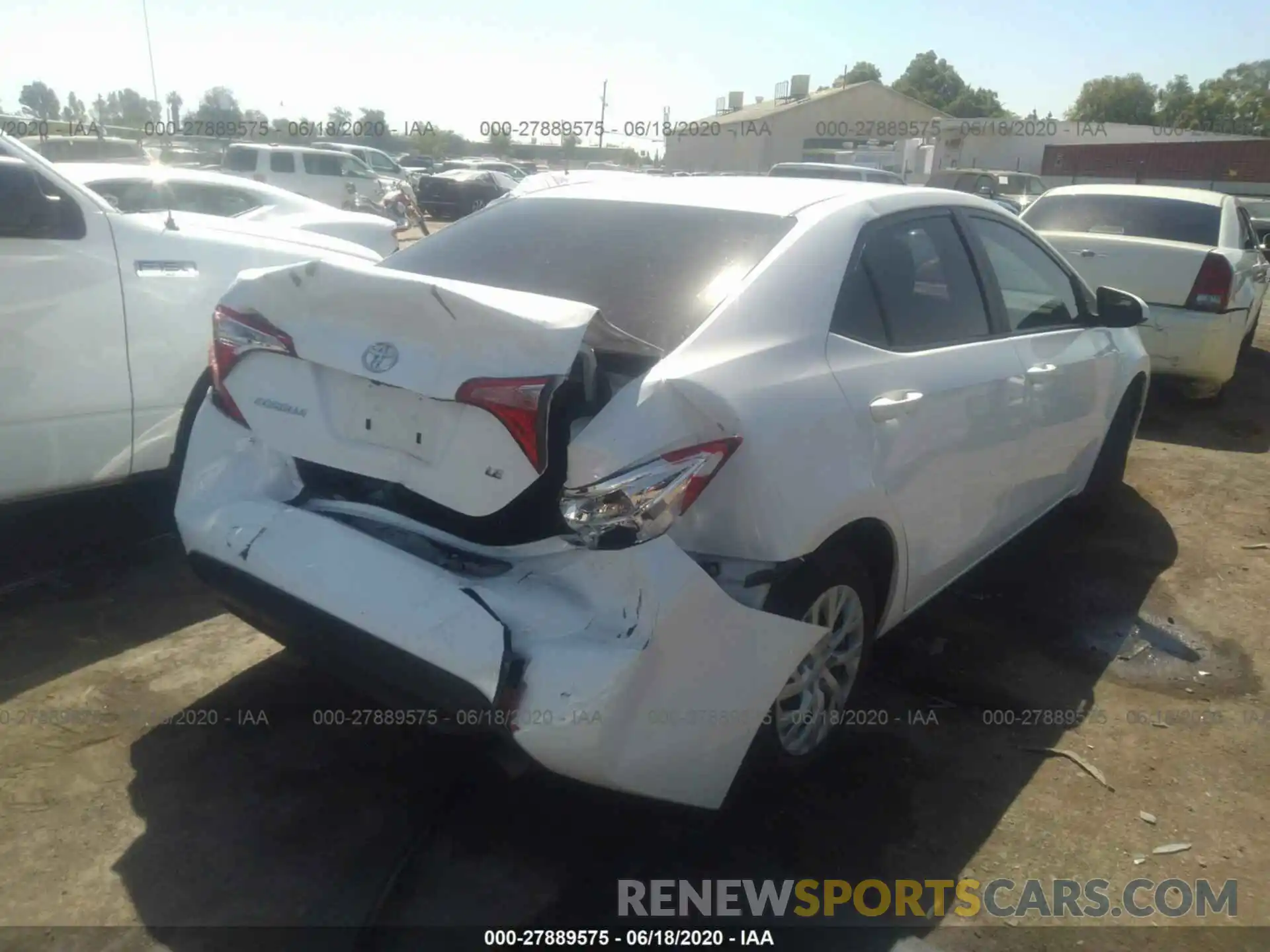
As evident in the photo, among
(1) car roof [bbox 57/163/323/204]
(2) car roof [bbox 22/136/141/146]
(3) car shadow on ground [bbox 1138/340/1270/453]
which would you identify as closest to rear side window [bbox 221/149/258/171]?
(2) car roof [bbox 22/136/141/146]

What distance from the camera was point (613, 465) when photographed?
6.83 ft

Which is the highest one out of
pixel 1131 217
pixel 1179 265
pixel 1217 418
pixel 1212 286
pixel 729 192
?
pixel 729 192

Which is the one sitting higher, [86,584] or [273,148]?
[273,148]

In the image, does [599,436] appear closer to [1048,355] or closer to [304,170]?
[1048,355]

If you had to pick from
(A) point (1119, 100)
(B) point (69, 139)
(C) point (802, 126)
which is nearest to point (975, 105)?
(A) point (1119, 100)

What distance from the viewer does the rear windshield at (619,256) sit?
2.57 metres

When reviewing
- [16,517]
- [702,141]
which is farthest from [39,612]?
[702,141]

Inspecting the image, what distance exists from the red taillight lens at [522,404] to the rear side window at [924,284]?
1202mm

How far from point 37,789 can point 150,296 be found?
203cm

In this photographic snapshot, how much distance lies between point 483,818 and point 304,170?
729 inches

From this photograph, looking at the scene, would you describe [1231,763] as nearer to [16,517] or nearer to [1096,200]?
[16,517]

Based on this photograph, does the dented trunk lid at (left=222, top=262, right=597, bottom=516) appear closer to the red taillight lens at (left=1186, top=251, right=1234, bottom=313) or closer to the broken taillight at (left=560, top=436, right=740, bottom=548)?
the broken taillight at (left=560, top=436, right=740, bottom=548)

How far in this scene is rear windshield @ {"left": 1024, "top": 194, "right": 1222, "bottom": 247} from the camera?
7.35m

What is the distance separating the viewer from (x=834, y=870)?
2547 millimetres
